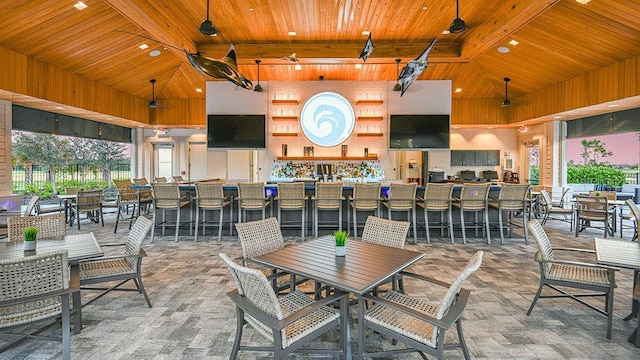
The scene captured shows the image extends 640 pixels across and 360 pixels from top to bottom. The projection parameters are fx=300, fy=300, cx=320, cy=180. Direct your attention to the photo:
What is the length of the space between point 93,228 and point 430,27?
859 cm

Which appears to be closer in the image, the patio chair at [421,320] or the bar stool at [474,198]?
the patio chair at [421,320]

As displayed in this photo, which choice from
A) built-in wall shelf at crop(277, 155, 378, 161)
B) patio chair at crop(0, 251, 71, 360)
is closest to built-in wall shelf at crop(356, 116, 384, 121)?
built-in wall shelf at crop(277, 155, 378, 161)

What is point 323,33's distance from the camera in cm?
655

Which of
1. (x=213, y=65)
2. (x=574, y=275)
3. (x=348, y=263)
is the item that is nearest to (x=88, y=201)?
(x=213, y=65)

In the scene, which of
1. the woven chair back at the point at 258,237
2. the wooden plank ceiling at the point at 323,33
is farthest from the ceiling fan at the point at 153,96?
the woven chair back at the point at 258,237

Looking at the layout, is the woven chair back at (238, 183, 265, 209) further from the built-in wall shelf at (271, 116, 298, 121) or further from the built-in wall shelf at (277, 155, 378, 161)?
the built-in wall shelf at (271, 116, 298, 121)

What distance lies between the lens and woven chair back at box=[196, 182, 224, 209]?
17.4 ft

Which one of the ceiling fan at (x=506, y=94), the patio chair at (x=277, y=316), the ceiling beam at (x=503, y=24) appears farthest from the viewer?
the ceiling fan at (x=506, y=94)

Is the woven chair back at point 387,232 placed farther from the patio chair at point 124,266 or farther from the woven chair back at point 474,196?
the woven chair back at point 474,196

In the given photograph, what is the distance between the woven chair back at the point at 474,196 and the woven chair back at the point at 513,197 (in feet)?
0.86

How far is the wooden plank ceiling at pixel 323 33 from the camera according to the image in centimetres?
506

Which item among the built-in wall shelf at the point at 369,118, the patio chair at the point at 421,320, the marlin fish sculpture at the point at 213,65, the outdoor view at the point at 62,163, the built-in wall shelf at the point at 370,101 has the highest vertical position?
the built-in wall shelf at the point at 370,101

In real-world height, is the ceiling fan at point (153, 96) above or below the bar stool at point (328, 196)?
above

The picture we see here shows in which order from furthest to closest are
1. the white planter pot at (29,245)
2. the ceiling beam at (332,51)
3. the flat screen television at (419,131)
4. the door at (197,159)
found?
the door at (197,159)
the flat screen television at (419,131)
the ceiling beam at (332,51)
the white planter pot at (29,245)
